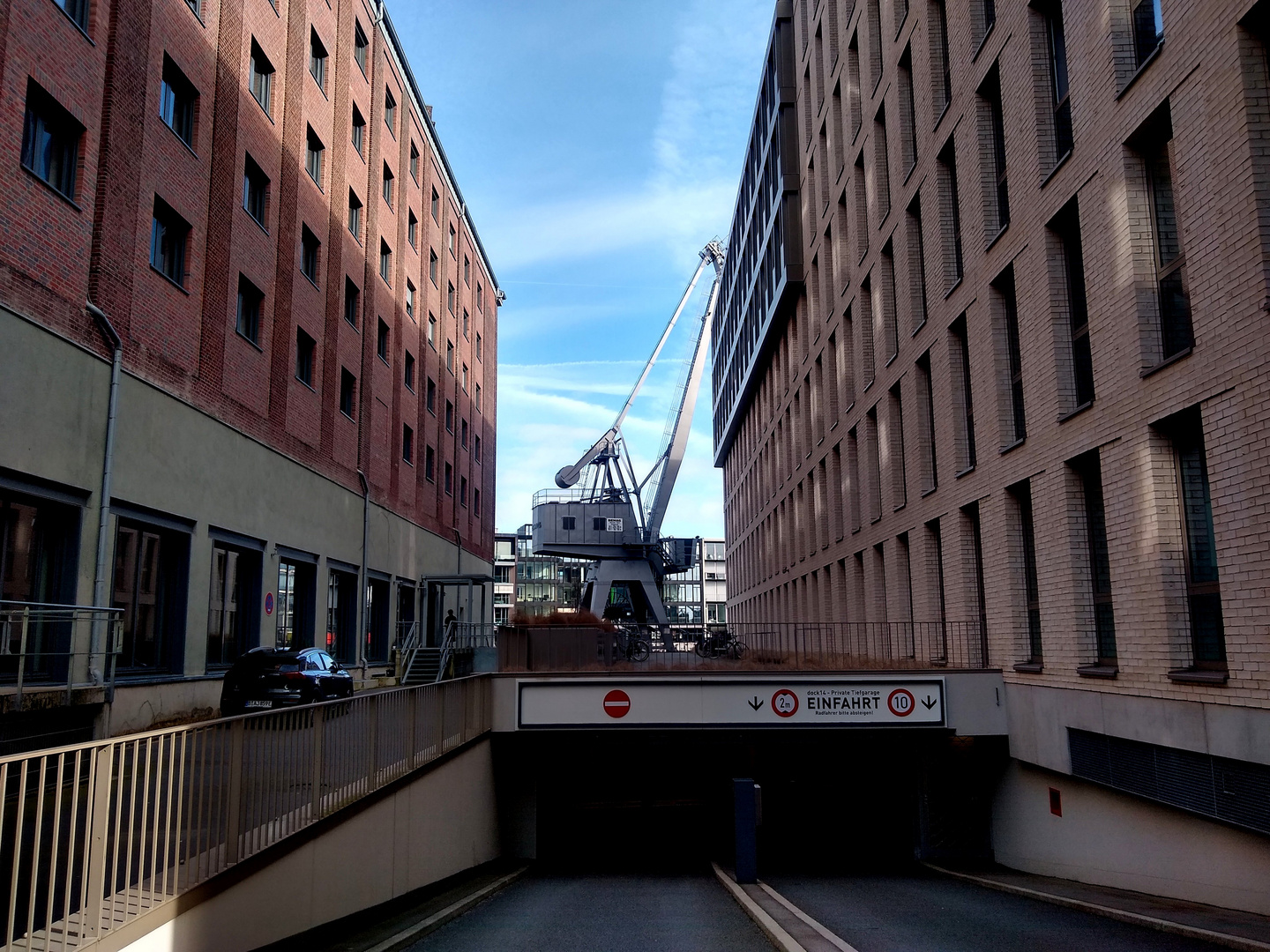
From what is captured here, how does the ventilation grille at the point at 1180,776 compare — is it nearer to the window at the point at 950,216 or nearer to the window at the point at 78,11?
the window at the point at 950,216

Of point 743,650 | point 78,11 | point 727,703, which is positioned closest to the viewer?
point 78,11

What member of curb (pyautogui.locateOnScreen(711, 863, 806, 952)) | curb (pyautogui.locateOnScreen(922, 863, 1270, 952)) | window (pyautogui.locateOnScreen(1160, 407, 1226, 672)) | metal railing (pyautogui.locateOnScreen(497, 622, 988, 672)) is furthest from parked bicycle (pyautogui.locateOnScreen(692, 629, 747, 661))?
window (pyautogui.locateOnScreen(1160, 407, 1226, 672))

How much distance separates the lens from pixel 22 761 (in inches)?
216

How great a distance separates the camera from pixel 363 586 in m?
30.5

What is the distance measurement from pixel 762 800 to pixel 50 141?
21929 millimetres

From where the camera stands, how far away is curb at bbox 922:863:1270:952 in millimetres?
9266

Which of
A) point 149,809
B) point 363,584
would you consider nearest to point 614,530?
point 363,584

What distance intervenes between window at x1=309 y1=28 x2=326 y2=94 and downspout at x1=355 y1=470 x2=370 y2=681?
431 inches

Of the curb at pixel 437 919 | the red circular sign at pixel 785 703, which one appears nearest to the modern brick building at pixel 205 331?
the curb at pixel 437 919

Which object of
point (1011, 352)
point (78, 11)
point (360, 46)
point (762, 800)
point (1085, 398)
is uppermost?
point (360, 46)

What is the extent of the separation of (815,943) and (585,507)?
4481cm

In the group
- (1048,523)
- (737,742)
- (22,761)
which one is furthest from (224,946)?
(737,742)

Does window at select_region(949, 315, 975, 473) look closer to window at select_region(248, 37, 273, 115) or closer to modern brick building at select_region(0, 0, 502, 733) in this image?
modern brick building at select_region(0, 0, 502, 733)

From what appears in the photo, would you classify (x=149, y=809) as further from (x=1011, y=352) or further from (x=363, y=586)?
(x=363, y=586)
